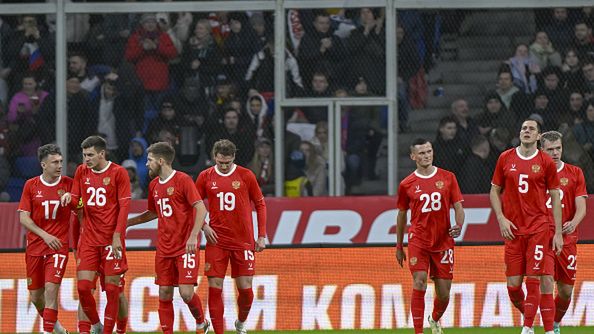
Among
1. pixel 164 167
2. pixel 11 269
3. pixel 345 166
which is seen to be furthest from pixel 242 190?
pixel 345 166

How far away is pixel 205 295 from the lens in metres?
15.3

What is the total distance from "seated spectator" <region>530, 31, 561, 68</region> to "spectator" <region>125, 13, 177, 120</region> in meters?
4.74

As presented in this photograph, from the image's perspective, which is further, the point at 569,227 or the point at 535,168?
the point at 569,227

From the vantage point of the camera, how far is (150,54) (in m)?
19.1

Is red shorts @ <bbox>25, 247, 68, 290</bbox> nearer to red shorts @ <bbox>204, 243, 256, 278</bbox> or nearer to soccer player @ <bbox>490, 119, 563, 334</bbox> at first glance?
red shorts @ <bbox>204, 243, 256, 278</bbox>

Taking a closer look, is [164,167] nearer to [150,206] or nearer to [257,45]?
[150,206]

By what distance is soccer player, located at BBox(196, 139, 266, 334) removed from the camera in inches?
523

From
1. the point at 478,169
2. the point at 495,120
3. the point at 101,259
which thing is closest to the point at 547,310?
the point at 101,259

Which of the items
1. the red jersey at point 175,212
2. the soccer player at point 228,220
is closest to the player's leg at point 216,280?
the soccer player at point 228,220

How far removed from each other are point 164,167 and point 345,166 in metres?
6.08

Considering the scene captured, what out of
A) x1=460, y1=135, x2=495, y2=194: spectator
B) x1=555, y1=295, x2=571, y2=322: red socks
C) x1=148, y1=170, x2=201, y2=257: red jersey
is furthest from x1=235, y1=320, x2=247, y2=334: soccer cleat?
x1=460, y1=135, x2=495, y2=194: spectator

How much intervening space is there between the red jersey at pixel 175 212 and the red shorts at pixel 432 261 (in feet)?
6.70

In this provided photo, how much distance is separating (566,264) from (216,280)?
10.8 feet

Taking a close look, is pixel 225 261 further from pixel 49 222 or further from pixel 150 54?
pixel 150 54
